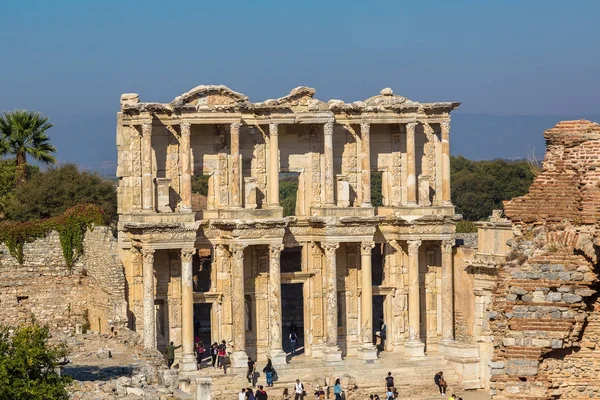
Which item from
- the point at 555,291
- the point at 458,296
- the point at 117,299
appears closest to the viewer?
the point at 555,291

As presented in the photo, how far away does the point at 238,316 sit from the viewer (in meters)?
51.5

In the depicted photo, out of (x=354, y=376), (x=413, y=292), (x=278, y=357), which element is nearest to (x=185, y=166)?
(x=278, y=357)

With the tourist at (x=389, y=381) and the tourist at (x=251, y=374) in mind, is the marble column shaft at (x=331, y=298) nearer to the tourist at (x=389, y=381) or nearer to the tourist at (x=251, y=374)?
the tourist at (x=389, y=381)

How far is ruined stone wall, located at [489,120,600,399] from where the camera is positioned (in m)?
21.0

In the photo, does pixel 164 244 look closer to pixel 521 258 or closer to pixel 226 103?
pixel 226 103

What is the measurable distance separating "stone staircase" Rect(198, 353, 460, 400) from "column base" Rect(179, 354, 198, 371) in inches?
10.6

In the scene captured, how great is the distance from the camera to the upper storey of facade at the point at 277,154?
5144 cm

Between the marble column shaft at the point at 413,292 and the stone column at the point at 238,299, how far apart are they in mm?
5727

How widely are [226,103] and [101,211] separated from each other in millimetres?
5499

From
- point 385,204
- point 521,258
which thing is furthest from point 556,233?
point 385,204

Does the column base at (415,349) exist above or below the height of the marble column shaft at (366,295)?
below

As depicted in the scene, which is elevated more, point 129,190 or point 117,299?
point 129,190

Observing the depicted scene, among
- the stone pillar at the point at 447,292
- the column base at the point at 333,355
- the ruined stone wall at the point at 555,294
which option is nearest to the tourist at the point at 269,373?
the column base at the point at 333,355

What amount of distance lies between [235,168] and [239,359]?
604 cm
